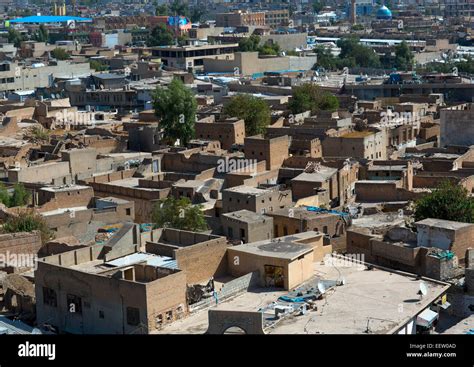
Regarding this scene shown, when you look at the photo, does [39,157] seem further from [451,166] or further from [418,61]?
[418,61]

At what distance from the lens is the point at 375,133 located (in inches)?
1371

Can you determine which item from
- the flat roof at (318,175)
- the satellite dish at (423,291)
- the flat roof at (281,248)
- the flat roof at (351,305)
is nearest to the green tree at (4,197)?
the flat roof at (318,175)

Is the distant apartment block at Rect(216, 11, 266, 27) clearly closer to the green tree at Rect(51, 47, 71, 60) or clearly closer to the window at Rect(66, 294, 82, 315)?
the green tree at Rect(51, 47, 71, 60)

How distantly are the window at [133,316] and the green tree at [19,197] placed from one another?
11383mm

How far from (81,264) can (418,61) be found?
60.6 meters

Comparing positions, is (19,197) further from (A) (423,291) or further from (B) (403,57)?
(B) (403,57)

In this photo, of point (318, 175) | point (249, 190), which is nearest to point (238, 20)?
point (318, 175)

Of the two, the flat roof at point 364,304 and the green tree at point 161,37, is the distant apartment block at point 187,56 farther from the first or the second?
the flat roof at point 364,304

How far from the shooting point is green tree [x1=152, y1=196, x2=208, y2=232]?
75.0 ft

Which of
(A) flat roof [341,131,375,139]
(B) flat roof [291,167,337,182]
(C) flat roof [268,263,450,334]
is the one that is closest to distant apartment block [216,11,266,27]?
(A) flat roof [341,131,375,139]

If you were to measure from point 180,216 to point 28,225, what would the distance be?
3369mm

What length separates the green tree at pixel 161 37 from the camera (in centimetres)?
8906

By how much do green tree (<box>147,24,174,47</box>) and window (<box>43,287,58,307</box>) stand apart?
7032cm

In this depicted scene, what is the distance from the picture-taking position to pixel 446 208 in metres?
22.1
